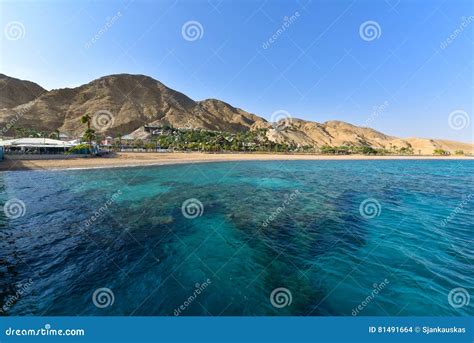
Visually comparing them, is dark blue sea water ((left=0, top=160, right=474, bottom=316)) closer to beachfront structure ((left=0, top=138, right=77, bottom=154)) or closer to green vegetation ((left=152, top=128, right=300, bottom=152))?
beachfront structure ((left=0, top=138, right=77, bottom=154))

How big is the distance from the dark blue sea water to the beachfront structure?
3707cm

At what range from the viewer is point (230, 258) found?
10.7 metres

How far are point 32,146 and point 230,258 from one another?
57798 mm

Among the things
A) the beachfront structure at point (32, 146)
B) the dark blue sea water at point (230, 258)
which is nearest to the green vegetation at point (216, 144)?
the beachfront structure at point (32, 146)

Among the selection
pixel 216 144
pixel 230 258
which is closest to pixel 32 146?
pixel 230 258

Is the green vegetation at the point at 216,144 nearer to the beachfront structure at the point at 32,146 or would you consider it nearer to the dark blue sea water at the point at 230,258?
the beachfront structure at the point at 32,146

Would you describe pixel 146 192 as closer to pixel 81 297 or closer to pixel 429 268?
pixel 81 297

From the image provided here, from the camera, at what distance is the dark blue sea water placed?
24.3 ft

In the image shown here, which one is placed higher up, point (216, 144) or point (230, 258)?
point (216, 144)

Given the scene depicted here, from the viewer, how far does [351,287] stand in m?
8.40

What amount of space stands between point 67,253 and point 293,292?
34.2ft

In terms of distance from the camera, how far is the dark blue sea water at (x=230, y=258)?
7.42 metres

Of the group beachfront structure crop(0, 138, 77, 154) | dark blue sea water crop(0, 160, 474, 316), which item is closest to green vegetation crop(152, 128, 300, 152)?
beachfront structure crop(0, 138, 77, 154)

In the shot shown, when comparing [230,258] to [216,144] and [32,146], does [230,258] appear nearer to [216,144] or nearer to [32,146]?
[32,146]
